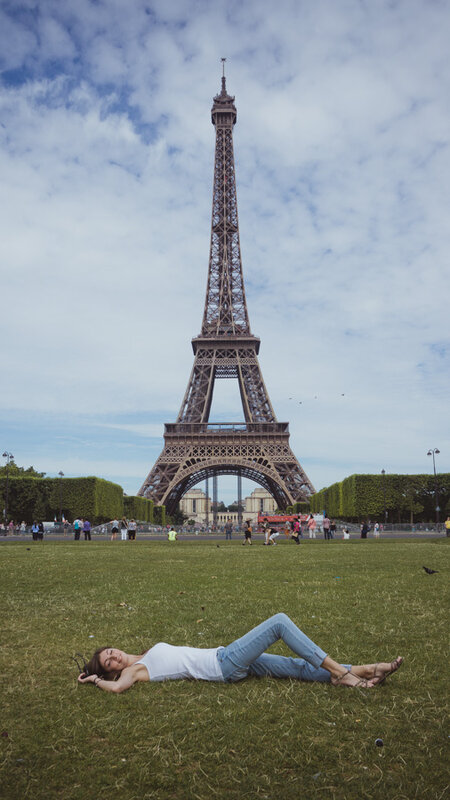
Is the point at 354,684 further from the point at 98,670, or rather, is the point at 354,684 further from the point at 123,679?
the point at 98,670

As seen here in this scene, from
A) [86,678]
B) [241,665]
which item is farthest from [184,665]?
[86,678]

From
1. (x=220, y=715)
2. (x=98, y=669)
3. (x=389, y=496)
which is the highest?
(x=389, y=496)

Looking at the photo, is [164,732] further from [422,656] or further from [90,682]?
[422,656]

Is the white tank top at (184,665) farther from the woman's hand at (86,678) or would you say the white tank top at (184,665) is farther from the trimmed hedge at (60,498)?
the trimmed hedge at (60,498)

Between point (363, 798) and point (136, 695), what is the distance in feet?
7.31

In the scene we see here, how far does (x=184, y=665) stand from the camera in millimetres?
5082

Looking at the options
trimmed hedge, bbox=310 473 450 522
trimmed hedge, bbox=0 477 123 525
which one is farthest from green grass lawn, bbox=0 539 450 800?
trimmed hedge, bbox=310 473 450 522

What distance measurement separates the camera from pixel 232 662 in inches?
196

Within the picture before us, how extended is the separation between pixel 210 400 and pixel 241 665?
67667 mm

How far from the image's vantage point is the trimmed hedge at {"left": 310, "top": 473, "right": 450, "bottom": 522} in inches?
2274

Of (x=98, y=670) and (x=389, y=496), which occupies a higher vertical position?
(x=389, y=496)


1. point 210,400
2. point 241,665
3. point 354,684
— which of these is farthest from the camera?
point 210,400

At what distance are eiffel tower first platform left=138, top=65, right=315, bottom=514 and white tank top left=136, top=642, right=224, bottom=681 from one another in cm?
5487

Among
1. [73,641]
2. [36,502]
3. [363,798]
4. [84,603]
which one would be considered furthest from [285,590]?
[36,502]
